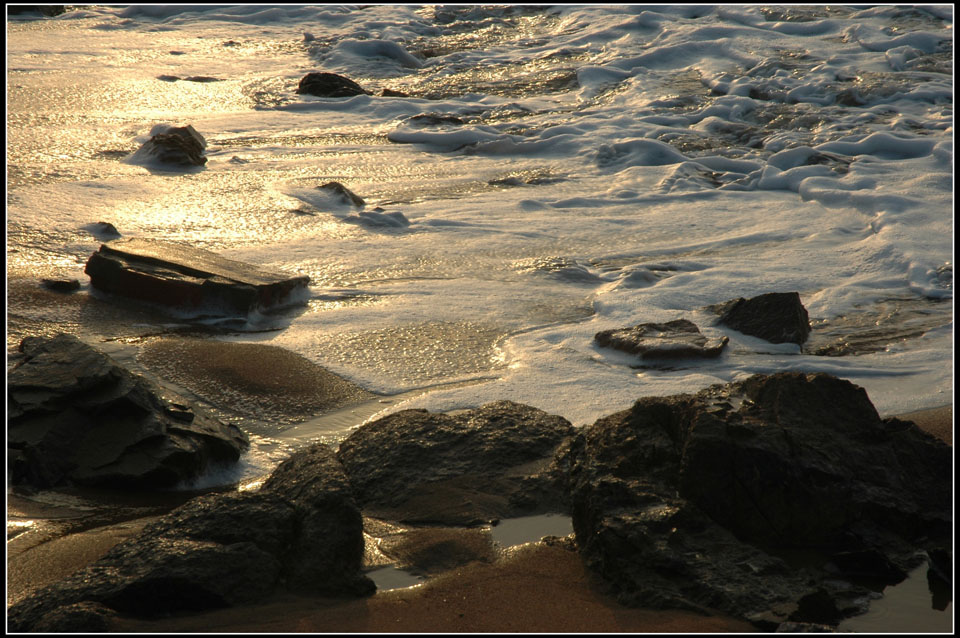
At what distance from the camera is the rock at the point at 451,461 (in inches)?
116

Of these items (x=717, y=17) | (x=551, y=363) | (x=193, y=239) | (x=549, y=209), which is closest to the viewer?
(x=551, y=363)

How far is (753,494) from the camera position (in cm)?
263

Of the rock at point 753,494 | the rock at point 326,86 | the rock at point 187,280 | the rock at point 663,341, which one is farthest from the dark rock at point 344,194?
the rock at point 753,494

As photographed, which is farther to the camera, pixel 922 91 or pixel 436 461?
pixel 922 91

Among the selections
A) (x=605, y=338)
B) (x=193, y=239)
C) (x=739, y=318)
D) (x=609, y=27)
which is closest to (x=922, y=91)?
(x=609, y=27)

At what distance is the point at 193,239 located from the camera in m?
5.69

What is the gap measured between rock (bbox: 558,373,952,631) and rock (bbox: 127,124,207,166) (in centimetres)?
538

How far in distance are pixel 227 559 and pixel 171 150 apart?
5586 millimetres

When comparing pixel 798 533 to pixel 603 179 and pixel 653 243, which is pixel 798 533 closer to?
pixel 653 243

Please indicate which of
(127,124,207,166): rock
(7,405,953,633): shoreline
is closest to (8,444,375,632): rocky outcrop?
(7,405,953,633): shoreline

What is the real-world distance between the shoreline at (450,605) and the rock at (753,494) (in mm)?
83

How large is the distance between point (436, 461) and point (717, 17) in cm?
1152

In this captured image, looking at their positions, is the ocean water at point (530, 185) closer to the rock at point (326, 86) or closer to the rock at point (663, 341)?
the rock at point (663, 341)

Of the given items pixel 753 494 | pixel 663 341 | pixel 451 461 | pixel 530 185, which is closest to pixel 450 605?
pixel 451 461
